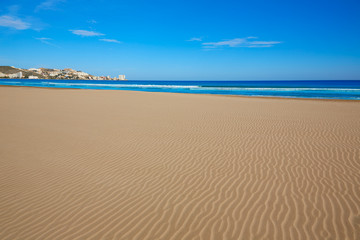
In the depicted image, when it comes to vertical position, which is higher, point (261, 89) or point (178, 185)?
point (261, 89)

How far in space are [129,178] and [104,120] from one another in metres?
7.47

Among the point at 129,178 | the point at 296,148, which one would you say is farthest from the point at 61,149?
the point at 296,148

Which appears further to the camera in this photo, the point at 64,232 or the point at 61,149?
the point at 61,149

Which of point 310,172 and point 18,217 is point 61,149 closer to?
point 18,217

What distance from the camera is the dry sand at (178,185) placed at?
338cm

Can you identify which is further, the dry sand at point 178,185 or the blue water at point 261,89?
the blue water at point 261,89

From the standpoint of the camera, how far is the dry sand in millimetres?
3375

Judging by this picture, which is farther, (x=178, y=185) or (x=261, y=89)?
(x=261, y=89)

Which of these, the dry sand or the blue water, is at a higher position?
the blue water

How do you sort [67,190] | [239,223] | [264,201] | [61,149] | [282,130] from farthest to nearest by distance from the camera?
[282,130]
[61,149]
[67,190]
[264,201]
[239,223]

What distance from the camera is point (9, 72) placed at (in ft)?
463

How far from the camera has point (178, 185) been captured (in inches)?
186

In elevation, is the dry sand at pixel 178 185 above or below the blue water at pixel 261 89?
below

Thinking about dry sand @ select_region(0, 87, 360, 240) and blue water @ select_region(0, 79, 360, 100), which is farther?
blue water @ select_region(0, 79, 360, 100)
